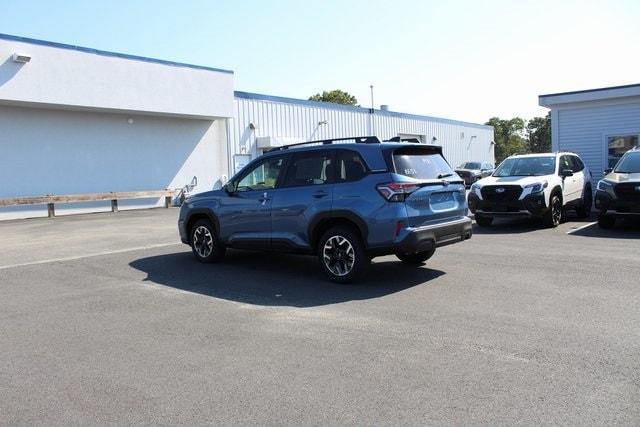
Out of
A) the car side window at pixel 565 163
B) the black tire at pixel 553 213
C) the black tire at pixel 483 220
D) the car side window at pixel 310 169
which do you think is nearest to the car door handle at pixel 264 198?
the car side window at pixel 310 169

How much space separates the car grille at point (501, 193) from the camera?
507 inches

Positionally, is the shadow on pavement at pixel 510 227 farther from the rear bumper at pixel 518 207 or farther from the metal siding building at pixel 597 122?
the metal siding building at pixel 597 122

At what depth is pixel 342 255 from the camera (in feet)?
25.2

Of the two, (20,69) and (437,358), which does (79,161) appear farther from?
(437,358)

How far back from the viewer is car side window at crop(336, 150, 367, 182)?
7.58 m

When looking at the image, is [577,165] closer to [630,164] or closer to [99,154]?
[630,164]

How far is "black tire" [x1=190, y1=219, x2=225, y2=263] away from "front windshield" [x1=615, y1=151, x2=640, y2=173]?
942 centimetres

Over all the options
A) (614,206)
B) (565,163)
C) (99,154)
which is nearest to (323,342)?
(614,206)

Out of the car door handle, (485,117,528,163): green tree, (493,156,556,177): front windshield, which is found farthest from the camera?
(485,117,528,163): green tree

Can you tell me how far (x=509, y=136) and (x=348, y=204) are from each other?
95336mm

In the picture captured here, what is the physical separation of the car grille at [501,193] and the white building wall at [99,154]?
15.5 m

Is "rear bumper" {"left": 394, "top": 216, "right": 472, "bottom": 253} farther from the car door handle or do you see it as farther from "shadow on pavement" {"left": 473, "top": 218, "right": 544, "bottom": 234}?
"shadow on pavement" {"left": 473, "top": 218, "right": 544, "bottom": 234}

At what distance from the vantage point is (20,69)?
61.8ft

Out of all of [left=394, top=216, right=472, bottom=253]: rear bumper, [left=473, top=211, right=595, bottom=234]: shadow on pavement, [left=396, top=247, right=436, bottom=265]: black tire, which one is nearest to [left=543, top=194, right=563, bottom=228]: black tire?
[left=473, top=211, right=595, bottom=234]: shadow on pavement
